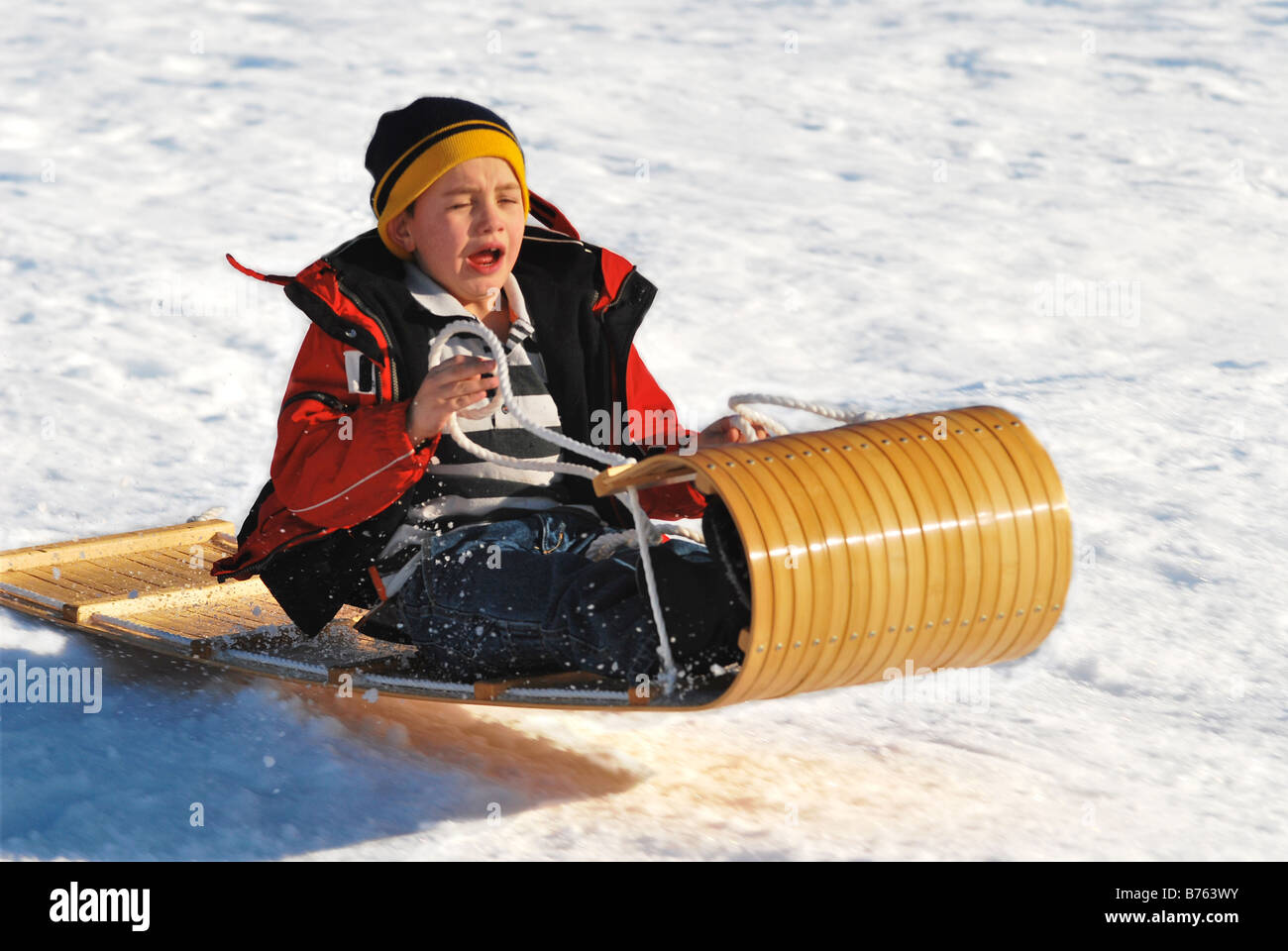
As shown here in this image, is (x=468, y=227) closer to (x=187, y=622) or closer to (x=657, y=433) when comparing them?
(x=657, y=433)

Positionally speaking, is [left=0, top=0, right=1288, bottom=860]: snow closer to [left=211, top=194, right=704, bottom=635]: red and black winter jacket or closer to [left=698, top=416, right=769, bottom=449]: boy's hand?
[left=211, top=194, right=704, bottom=635]: red and black winter jacket

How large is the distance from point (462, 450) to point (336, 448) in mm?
333

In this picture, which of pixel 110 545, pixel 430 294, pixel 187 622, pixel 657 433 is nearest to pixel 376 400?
pixel 430 294

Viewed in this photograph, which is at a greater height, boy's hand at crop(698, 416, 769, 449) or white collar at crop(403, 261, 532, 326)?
white collar at crop(403, 261, 532, 326)

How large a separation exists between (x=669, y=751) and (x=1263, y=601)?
1.84 m

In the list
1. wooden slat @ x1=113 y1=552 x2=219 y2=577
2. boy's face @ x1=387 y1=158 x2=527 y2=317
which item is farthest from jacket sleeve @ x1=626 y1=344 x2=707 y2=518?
wooden slat @ x1=113 y1=552 x2=219 y2=577

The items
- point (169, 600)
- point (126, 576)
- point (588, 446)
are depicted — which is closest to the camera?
point (588, 446)

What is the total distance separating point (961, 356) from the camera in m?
6.34

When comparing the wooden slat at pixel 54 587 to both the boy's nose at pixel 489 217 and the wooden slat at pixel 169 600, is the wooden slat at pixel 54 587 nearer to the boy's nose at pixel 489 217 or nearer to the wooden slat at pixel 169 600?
the wooden slat at pixel 169 600

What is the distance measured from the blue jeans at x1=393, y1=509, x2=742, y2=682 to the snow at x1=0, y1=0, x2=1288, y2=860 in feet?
0.97

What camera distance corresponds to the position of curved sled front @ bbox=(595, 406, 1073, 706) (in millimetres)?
2609

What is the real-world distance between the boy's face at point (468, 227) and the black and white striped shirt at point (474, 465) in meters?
0.06

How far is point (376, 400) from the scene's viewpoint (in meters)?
3.10

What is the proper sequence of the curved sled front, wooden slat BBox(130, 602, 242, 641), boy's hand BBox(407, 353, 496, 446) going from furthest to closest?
wooden slat BBox(130, 602, 242, 641) → boy's hand BBox(407, 353, 496, 446) → the curved sled front
